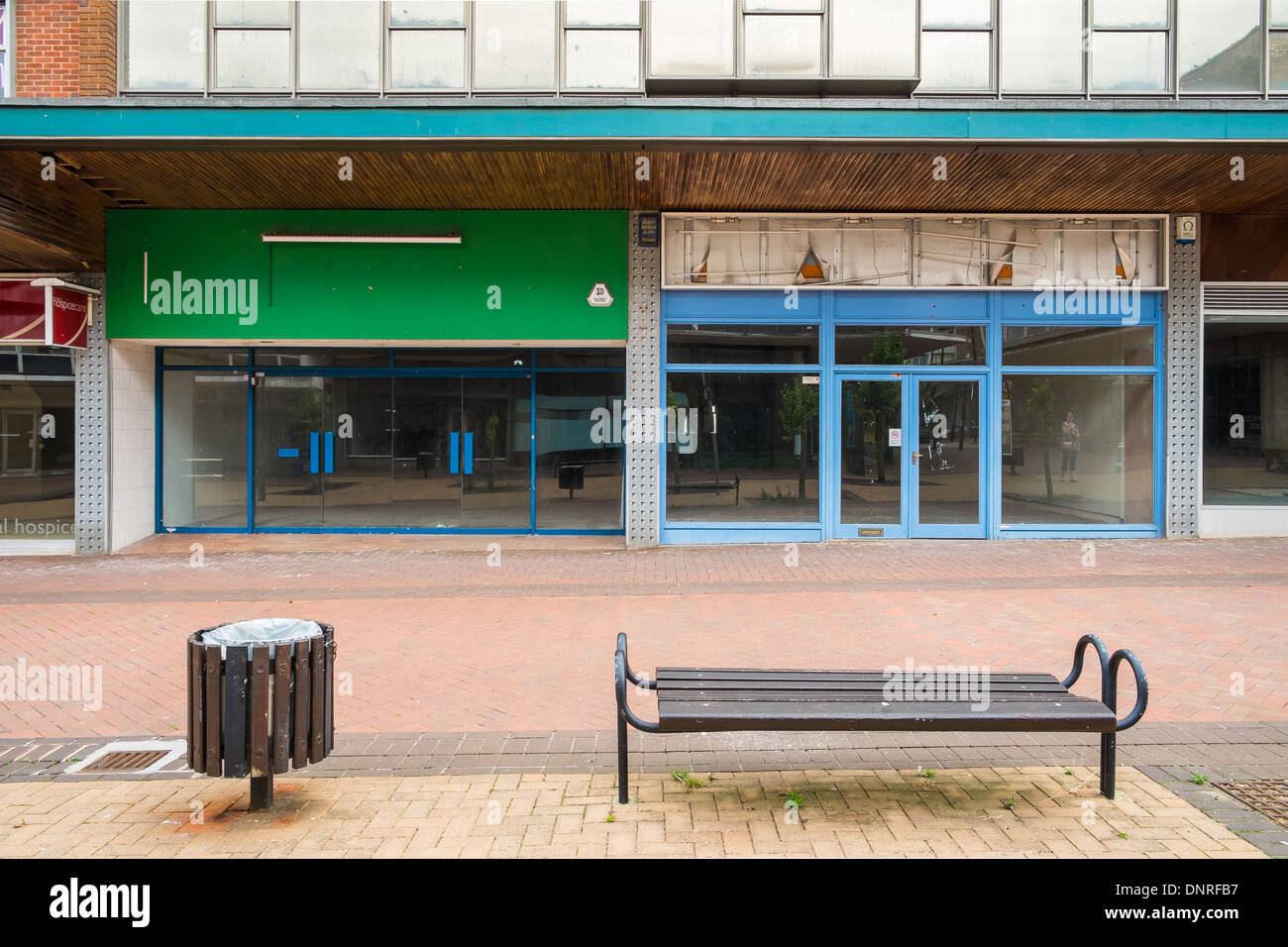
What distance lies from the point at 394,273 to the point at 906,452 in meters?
7.63

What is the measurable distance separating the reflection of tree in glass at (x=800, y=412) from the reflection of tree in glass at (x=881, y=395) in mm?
706

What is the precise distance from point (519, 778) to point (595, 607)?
4288mm

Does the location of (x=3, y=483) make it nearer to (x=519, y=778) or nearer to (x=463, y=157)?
(x=463, y=157)

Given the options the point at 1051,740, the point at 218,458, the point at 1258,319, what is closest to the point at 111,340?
the point at 218,458

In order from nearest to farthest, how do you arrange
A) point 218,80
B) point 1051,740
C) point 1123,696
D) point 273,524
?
point 1051,740
point 1123,696
point 218,80
point 273,524

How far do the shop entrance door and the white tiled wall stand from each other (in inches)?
399

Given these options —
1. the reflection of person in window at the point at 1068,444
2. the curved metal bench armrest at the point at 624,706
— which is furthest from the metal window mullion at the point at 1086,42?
the curved metal bench armrest at the point at 624,706

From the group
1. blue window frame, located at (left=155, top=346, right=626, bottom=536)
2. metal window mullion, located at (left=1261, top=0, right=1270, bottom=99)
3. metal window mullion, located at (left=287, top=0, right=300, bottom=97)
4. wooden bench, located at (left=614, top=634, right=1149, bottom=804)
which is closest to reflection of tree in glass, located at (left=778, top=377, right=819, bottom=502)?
blue window frame, located at (left=155, top=346, right=626, bottom=536)

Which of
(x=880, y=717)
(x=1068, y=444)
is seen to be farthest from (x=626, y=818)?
(x=1068, y=444)

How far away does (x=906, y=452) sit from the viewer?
1302cm

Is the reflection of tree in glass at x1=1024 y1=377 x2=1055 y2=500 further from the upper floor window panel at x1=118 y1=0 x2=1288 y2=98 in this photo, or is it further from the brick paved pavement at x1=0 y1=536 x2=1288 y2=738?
the upper floor window panel at x1=118 y1=0 x2=1288 y2=98

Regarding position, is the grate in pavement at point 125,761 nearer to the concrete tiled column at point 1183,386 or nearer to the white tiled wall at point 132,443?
the white tiled wall at point 132,443

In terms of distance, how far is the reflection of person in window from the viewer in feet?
43.6

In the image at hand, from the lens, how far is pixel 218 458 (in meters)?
14.2
